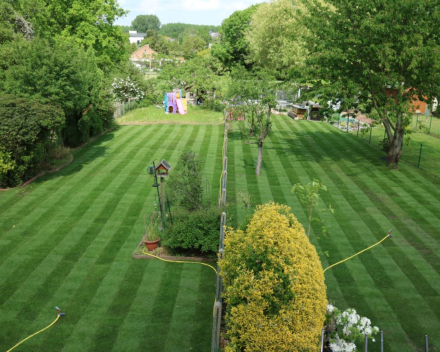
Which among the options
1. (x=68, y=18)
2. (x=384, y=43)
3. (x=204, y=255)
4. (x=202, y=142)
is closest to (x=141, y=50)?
(x=68, y=18)

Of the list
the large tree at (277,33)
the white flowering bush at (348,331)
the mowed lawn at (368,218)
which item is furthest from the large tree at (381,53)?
the large tree at (277,33)

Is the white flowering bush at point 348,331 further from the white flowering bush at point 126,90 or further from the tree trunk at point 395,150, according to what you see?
the white flowering bush at point 126,90

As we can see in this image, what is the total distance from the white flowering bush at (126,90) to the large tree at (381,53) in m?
24.0

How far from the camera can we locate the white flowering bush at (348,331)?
10148 millimetres

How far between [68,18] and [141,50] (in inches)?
3715

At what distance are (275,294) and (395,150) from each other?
70.5 ft

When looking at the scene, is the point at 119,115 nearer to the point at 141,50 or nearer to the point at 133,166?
the point at 133,166

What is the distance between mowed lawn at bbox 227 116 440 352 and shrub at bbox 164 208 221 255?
3055 mm

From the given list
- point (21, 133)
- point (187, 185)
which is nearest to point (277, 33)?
point (21, 133)

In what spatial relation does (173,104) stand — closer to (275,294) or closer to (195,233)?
(195,233)

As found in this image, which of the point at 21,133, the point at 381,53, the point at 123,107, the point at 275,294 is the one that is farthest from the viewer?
the point at 123,107

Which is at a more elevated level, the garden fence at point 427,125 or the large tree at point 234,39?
the large tree at point 234,39

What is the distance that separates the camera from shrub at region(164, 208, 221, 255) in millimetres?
15859

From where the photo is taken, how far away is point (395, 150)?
27.3 meters
